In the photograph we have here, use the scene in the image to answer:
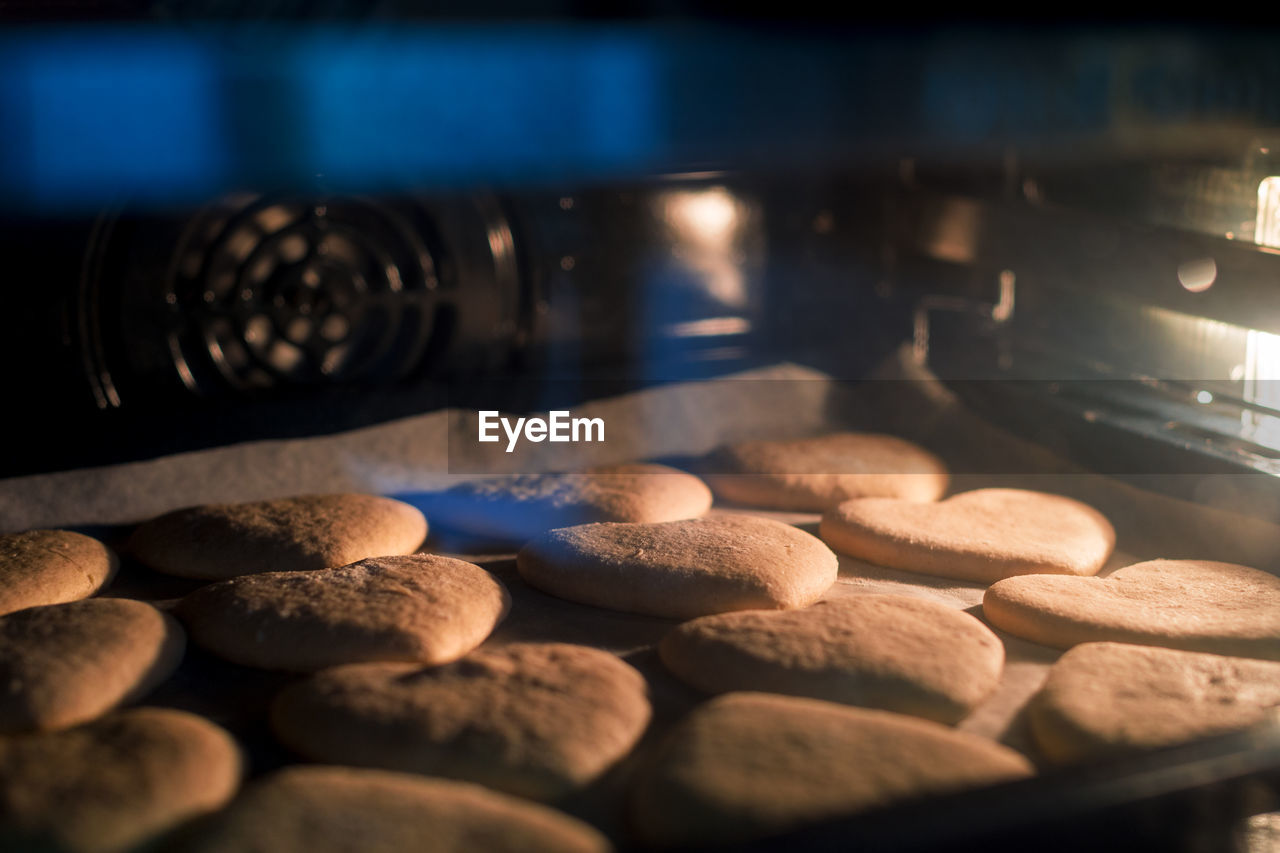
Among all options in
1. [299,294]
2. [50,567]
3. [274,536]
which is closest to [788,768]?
[274,536]

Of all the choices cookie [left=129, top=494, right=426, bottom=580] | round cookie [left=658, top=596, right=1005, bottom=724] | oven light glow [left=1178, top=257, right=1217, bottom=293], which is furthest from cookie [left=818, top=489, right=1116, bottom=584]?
cookie [left=129, top=494, right=426, bottom=580]

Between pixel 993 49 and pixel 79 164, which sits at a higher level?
pixel 993 49

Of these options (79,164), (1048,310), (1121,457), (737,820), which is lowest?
(737,820)

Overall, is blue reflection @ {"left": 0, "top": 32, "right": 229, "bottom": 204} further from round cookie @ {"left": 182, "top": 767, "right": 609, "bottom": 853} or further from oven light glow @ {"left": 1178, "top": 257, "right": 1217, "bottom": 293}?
oven light glow @ {"left": 1178, "top": 257, "right": 1217, "bottom": 293}

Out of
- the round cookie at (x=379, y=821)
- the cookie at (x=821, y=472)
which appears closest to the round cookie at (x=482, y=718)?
the round cookie at (x=379, y=821)

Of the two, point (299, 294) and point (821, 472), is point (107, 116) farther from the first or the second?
point (821, 472)

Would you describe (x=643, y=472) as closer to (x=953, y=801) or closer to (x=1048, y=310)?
(x=1048, y=310)

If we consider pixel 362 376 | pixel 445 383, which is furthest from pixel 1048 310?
pixel 362 376
